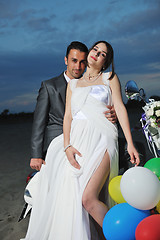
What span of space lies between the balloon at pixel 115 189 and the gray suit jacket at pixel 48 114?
Answer: 0.99 m

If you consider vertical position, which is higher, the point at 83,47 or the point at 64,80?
the point at 83,47

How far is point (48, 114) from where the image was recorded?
2.99 metres

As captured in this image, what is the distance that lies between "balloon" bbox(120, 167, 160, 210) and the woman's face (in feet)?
3.16

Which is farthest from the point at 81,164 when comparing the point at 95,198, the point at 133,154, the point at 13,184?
the point at 13,184

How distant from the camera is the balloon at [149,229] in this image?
1.63 metres

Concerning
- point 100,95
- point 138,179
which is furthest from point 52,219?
point 100,95

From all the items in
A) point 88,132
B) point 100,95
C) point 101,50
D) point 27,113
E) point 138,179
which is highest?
point 101,50

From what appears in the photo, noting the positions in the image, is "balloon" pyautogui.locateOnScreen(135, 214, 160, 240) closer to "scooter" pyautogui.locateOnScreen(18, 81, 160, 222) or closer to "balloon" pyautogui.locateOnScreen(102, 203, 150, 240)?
"balloon" pyautogui.locateOnScreen(102, 203, 150, 240)

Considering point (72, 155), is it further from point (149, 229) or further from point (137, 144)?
point (137, 144)

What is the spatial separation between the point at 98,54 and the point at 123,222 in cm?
133

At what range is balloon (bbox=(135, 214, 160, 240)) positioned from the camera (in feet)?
5.36

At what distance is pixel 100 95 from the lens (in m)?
2.25

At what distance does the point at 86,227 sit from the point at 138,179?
67cm

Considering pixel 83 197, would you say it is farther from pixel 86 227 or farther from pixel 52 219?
Answer: pixel 52 219
